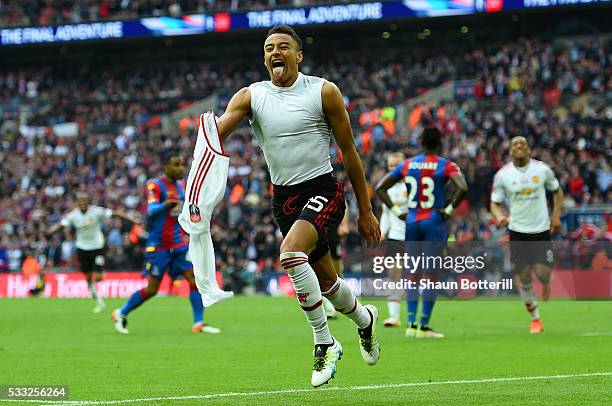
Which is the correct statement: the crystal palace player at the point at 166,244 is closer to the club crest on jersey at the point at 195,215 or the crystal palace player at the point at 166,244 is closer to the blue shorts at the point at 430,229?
the blue shorts at the point at 430,229

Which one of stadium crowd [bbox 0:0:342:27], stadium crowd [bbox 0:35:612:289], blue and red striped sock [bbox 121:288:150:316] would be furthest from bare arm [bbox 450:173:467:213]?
stadium crowd [bbox 0:0:342:27]

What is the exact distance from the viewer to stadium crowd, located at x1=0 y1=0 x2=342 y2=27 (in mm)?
45250

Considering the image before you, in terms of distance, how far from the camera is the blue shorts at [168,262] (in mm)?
15192

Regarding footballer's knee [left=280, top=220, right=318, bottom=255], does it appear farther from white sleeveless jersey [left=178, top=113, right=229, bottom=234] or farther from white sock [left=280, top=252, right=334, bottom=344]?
white sleeveless jersey [left=178, top=113, right=229, bottom=234]

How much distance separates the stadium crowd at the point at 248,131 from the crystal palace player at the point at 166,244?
43.6 ft

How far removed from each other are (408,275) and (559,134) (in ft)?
64.8

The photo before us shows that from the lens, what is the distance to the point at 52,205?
38906 millimetres

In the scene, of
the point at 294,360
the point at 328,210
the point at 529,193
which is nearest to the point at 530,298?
the point at 529,193

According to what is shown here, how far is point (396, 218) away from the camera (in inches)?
→ 666

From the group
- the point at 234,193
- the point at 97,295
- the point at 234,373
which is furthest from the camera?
the point at 234,193

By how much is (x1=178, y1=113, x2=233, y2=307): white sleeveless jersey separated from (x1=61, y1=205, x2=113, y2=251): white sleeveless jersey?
53.5 feet

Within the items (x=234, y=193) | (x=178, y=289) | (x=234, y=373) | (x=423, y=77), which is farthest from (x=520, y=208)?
(x=423, y=77)

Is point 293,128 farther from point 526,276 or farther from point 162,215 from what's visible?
point 162,215

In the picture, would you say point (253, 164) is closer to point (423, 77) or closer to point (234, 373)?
point (423, 77)
